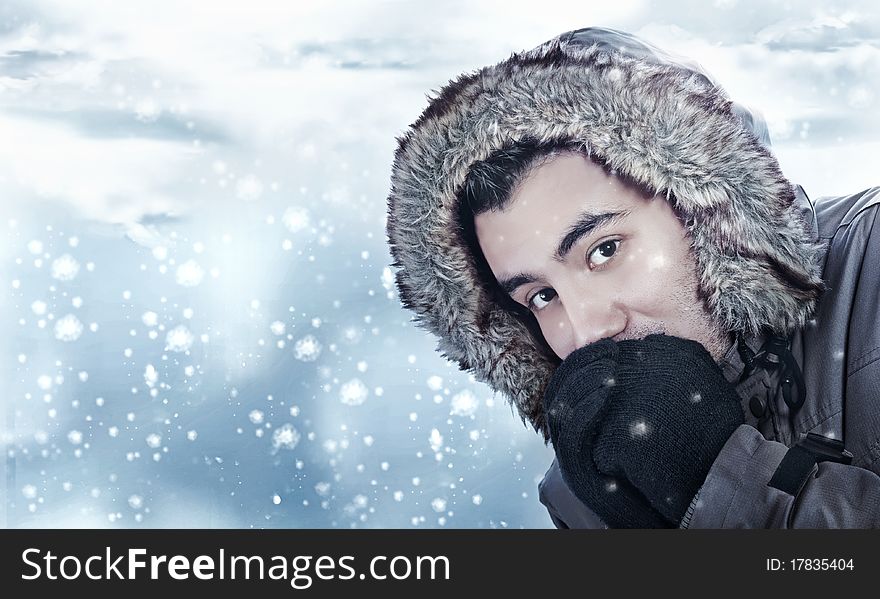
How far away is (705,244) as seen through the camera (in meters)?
1.41

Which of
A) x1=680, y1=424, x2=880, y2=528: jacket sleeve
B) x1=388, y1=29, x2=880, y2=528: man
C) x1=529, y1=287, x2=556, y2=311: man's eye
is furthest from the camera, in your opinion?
x1=529, y1=287, x2=556, y2=311: man's eye

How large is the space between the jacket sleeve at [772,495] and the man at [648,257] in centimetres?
4

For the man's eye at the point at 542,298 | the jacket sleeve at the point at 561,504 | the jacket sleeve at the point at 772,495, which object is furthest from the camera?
the jacket sleeve at the point at 561,504

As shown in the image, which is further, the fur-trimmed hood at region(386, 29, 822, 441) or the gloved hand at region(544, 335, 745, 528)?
the fur-trimmed hood at region(386, 29, 822, 441)

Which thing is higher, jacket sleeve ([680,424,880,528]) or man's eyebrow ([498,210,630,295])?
man's eyebrow ([498,210,630,295])

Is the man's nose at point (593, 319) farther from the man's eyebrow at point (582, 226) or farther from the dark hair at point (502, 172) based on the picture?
the dark hair at point (502, 172)

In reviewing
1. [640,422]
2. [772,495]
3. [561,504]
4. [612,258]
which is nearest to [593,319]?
[612,258]

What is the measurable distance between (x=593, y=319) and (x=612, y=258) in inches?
4.8

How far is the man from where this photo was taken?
4.28 ft

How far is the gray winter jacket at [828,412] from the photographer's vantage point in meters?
1.18

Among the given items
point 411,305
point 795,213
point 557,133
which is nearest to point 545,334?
point 411,305

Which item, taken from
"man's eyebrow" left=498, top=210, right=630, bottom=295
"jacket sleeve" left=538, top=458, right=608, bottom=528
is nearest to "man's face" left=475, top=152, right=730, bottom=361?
"man's eyebrow" left=498, top=210, right=630, bottom=295

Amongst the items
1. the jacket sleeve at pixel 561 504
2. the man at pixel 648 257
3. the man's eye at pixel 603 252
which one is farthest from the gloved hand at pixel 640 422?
the jacket sleeve at pixel 561 504

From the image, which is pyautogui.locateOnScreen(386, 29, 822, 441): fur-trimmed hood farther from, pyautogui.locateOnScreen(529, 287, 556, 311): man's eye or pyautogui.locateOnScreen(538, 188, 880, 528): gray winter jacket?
pyautogui.locateOnScreen(529, 287, 556, 311): man's eye
